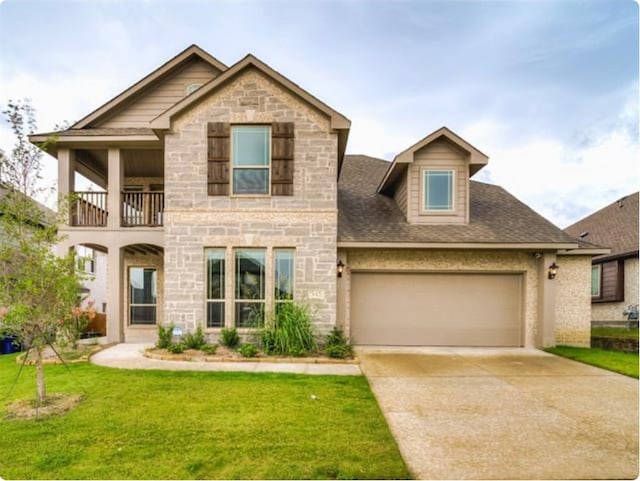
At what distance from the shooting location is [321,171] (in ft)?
28.7

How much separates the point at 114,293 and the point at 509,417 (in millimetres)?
9655

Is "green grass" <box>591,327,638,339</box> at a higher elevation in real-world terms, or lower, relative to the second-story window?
lower

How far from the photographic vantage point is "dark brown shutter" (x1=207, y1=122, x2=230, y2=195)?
8711mm

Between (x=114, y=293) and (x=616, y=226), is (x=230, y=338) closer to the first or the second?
(x=114, y=293)

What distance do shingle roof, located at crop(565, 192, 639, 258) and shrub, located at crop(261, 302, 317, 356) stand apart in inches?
551

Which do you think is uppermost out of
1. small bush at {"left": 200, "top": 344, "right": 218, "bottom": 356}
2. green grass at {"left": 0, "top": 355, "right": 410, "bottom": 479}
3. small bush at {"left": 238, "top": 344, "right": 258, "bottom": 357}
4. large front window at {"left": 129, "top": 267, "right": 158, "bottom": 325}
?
large front window at {"left": 129, "top": 267, "right": 158, "bottom": 325}

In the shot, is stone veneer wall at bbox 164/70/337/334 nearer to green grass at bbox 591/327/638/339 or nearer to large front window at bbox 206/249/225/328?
large front window at bbox 206/249/225/328

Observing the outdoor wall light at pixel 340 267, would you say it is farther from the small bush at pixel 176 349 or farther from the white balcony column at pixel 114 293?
the white balcony column at pixel 114 293

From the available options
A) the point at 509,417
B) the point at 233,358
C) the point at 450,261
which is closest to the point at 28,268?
the point at 233,358

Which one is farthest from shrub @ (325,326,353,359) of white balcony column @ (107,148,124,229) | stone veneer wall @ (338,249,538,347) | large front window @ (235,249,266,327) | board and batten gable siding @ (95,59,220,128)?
board and batten gable siding @ (95,59,220,128)

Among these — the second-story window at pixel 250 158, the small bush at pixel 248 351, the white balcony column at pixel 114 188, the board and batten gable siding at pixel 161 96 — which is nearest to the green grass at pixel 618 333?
the small bush at pixel 248 351

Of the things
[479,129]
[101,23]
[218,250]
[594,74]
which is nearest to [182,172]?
[218,250]

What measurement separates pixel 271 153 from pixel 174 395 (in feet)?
19.3

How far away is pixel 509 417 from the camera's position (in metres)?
4.66
